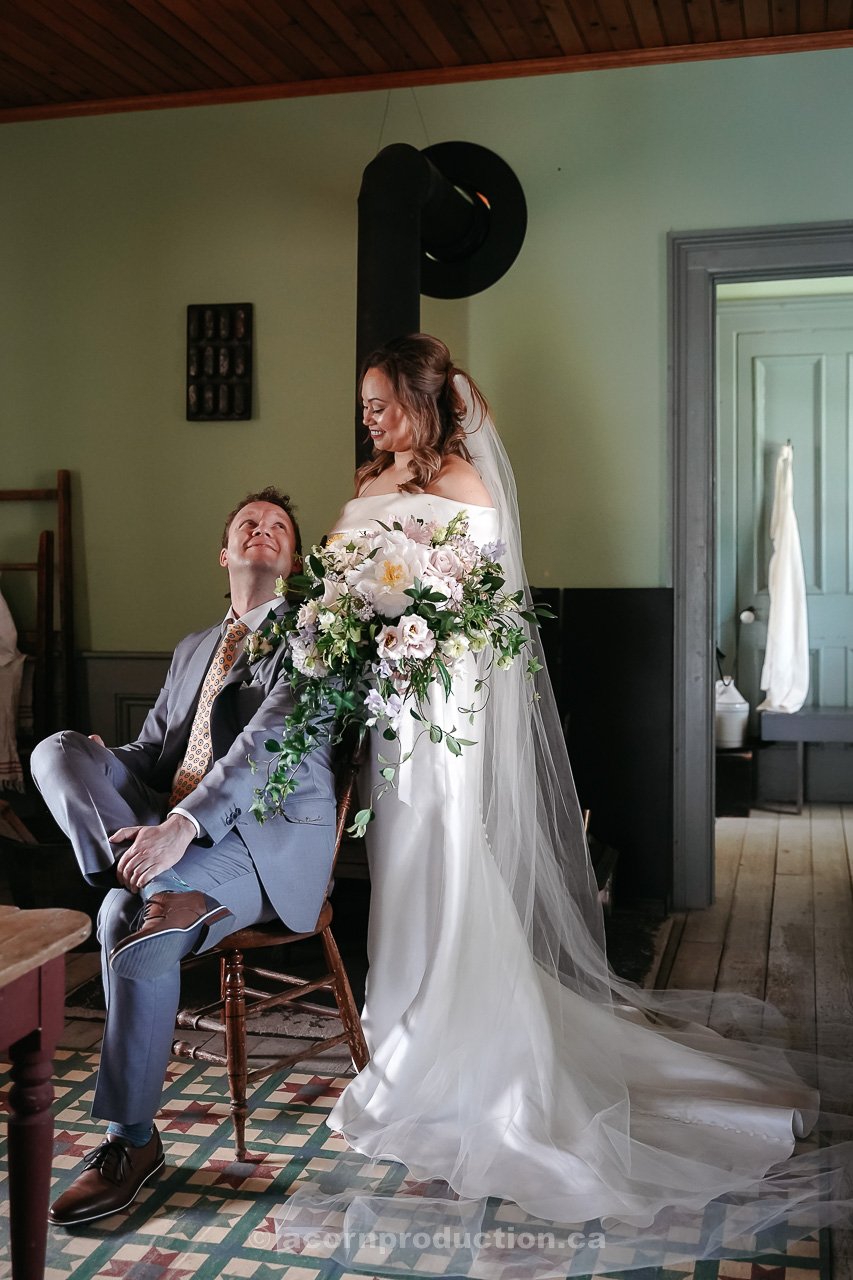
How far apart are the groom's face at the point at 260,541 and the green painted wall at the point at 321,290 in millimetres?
1822

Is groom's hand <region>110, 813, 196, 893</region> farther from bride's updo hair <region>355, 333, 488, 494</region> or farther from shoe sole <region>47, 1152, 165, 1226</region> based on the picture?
bride's updo hair <region>355, 333, 488, 494</region>

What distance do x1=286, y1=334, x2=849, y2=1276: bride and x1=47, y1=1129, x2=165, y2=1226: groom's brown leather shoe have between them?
326 mm

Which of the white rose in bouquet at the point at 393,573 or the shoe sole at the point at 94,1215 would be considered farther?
the white rose in bouquet at the point at 393,573

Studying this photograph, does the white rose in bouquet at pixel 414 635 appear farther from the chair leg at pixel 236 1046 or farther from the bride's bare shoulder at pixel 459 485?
the chair leg at pixel 236 1046

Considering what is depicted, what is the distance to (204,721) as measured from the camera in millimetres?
3070

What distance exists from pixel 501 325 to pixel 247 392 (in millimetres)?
1068

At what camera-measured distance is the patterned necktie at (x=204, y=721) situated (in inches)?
119

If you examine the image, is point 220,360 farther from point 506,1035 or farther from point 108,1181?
point 108,1181

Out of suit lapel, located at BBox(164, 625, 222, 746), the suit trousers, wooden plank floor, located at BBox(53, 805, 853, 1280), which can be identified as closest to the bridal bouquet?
the suit trousers

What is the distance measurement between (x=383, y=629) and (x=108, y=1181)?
1.23m

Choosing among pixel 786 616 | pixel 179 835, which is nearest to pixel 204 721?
pixel 179 835

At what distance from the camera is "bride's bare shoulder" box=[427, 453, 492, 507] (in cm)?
305

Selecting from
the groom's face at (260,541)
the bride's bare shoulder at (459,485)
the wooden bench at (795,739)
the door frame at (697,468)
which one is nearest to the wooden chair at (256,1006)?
the groom's face at (260,541)

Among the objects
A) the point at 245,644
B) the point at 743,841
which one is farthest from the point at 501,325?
the point at 743,841
